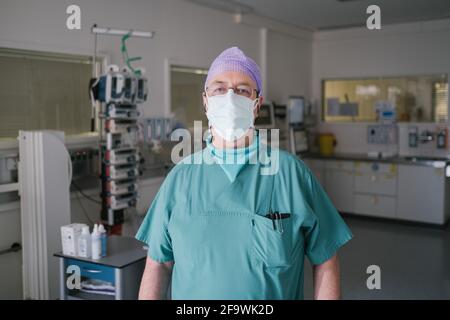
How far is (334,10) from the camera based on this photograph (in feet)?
18.9

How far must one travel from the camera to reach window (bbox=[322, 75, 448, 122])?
6450 millimetres

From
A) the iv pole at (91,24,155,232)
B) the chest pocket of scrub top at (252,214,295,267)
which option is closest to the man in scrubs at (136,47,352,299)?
the chest pocket of scrub top at (252,214,295,267)

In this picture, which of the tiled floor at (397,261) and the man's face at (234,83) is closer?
the man's face at (234,83)

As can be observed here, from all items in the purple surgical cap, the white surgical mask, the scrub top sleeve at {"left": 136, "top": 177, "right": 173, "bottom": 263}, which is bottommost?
the scrub top sleeve at {"left": 136, "top": 177, "right": 173, "bottom": 263}

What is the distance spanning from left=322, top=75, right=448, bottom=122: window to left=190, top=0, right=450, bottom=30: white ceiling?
85 cm

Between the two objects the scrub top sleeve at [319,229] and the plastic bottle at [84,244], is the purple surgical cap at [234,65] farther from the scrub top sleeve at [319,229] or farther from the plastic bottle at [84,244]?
the plastic bottle at [84,244]

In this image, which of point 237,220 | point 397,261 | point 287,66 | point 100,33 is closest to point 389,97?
point 287,66

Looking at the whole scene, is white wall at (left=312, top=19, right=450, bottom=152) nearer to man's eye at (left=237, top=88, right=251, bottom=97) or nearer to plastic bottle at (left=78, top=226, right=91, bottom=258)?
plastic bottle at (left=78, top=226, right=91, bottom=258)

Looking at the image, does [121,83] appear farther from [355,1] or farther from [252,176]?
[355,1]

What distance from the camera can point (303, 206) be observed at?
50.8 inches

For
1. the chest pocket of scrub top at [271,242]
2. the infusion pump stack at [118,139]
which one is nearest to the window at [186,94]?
the infusion pump stack at [118,139]

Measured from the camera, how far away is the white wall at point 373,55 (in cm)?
636

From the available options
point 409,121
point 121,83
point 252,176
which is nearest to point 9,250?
point 121,83
